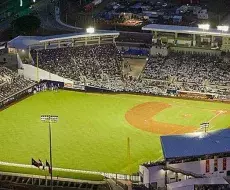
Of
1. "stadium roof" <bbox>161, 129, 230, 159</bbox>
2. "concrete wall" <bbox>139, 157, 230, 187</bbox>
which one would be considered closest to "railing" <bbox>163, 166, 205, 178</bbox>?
"concrete wall" <bbox>139, 157, 230, 187</bbox>

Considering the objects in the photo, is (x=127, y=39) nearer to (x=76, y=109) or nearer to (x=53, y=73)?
(x=53, y=73)

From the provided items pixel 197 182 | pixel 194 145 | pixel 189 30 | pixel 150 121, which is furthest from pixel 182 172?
pixel 189 30

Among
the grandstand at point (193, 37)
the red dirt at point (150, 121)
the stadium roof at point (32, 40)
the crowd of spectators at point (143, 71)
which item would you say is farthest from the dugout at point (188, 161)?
the stadium roof at point (32, 40)

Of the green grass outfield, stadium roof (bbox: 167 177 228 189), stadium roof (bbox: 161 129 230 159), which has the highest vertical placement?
stadium roof (bbox: 161 129 230 159)

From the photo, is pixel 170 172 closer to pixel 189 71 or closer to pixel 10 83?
pixel 189 71

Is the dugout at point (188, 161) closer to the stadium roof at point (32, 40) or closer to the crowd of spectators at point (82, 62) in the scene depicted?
the crowd of spectators at point (82, 62)

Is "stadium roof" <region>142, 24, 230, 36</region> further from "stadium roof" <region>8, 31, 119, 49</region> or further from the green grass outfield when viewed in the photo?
the green grass outfield
